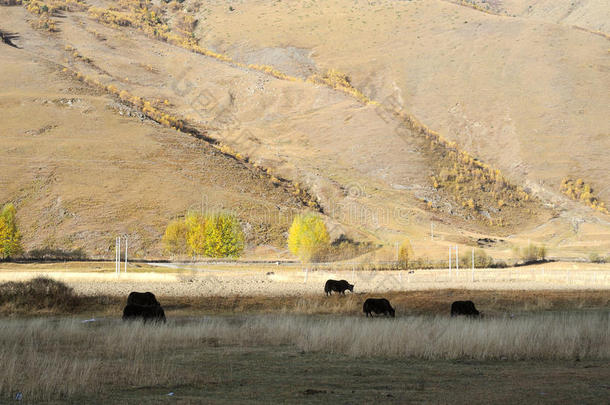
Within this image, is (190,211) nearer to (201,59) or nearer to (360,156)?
(360,156)

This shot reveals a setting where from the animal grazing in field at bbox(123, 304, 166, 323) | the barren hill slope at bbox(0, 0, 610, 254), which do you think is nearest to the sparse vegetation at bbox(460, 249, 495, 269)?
the barren hill slope at bbox(0, 0, 610, 254)

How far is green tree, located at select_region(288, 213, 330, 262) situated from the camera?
77.1m

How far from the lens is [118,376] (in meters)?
12.3

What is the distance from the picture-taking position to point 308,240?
77.9 m

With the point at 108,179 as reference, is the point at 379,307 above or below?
below

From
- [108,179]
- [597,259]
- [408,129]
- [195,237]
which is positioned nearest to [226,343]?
[195,237]

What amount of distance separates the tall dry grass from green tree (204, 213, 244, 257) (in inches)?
2286

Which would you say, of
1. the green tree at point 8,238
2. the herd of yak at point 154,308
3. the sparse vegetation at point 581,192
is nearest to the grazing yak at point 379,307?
the herd of yak at point 154,308

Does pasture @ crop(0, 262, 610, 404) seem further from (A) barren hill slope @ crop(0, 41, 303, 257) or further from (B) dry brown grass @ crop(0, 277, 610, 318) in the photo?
(A) barren hill slope @ crop(0, 41, 303, 257)

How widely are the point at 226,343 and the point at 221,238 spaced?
204ft

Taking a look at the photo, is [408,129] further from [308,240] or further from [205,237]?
[205,237]

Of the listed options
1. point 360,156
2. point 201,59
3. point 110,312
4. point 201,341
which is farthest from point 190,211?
point 201,59

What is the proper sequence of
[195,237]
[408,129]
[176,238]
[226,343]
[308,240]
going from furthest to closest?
1. [408,129]
2. [176,238]
3. [195,237]
4. [308,240]
5. [226,343]

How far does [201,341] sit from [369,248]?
74213 mm
